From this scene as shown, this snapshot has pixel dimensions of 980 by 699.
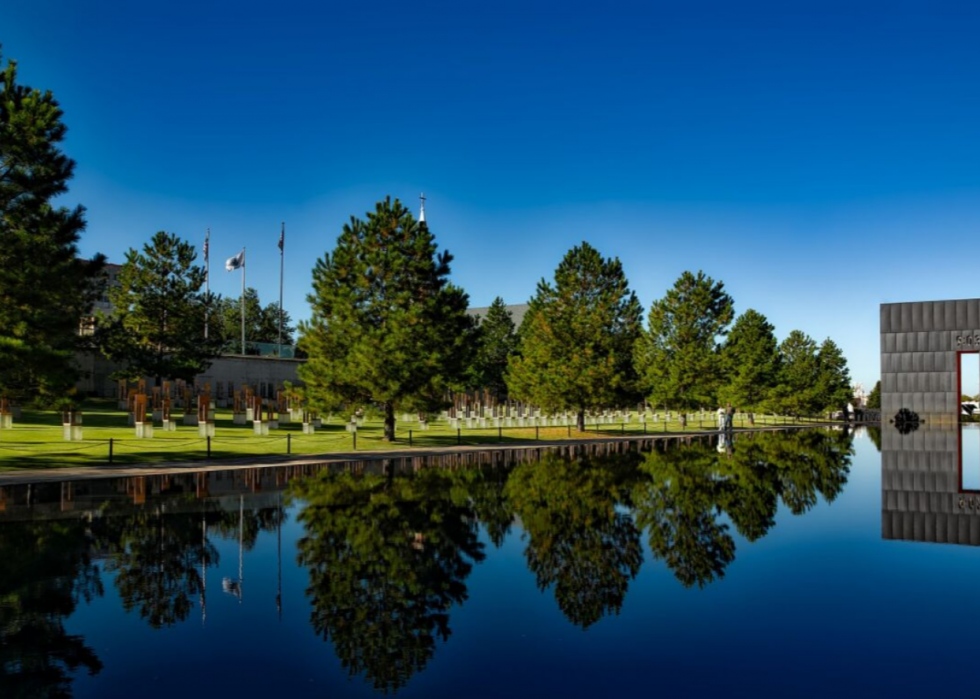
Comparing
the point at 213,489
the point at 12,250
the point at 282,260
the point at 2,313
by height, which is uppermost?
the point at 282,260

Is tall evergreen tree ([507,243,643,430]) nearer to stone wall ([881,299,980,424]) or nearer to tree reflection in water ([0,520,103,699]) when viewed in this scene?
tree reflection in water ([0,520,103,699])

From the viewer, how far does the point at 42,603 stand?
9508mm

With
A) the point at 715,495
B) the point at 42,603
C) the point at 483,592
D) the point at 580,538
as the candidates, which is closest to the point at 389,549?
the point at 483,592

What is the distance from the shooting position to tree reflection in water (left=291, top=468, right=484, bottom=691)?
7.86 meters

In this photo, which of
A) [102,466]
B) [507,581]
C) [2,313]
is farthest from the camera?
[102,466]

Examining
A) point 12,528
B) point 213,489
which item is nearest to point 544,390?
point 213,489

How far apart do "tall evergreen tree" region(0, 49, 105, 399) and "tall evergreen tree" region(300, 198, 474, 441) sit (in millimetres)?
13152

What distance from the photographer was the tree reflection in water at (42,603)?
277 inches

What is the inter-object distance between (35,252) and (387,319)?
53.2 feet

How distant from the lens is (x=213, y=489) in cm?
2133

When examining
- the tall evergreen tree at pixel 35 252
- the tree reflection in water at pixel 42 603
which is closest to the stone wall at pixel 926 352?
the tall evergreen tree at pixel 35 252

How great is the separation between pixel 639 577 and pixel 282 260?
68526 millimetres

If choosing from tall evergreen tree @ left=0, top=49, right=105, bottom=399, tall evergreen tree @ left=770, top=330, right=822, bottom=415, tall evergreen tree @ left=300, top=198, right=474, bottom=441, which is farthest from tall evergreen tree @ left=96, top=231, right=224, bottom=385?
tall evergreen tree @ left=770, top=330, right=822, bottom=415

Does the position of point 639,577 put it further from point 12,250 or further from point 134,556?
point 12,250
